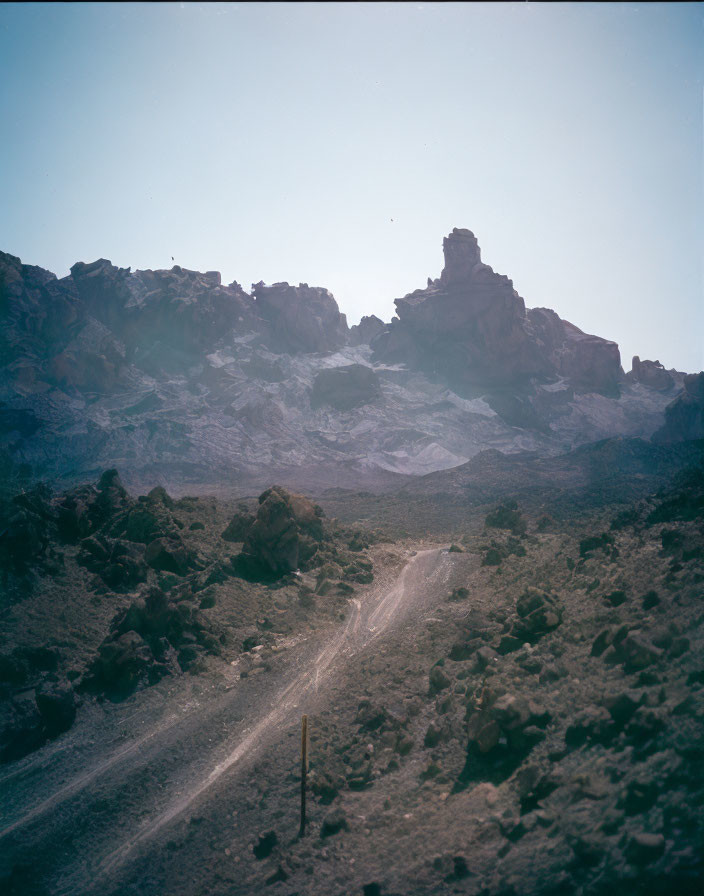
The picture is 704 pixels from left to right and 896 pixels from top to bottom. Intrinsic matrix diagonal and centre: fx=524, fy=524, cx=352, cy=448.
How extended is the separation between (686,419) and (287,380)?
74.7m

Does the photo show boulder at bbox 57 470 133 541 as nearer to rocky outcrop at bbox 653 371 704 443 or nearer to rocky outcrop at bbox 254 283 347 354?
rocky outcrop at bbox 653 371 704 443

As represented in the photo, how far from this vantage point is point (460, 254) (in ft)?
388

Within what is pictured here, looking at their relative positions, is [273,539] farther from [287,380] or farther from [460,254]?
[460,254]

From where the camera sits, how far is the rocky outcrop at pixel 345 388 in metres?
111

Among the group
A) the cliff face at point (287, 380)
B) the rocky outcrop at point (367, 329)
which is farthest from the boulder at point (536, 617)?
the rocky outcrop at point (367, 329)

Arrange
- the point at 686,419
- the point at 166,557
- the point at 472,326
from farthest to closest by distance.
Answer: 1. the point at 472,326
2. the point at 686,419
3. the point at 166,557

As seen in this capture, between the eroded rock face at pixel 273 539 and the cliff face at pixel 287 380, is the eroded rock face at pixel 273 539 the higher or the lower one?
the lower one

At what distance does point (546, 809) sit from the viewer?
23.0 ft

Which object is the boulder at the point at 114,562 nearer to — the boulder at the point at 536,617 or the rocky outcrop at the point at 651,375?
the boulder at the point at 536,617

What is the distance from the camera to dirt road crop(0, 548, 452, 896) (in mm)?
8688

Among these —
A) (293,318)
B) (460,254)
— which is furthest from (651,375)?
(293,318)

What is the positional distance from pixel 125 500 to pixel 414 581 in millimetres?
15108

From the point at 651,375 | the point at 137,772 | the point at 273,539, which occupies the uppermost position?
the point at 651,375

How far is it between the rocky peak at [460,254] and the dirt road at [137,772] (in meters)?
115
